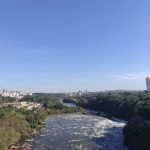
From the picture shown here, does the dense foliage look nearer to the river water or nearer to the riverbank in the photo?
the river water

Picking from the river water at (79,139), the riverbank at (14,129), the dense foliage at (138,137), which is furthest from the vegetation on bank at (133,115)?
the riverbank at (14,129)

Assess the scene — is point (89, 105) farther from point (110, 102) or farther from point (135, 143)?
point (135, 143)

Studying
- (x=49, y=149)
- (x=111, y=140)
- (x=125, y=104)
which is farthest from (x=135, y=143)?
(x=125, y=104)

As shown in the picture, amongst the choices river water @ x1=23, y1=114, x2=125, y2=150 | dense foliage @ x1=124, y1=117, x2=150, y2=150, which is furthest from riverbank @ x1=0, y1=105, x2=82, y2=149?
dense foliage @ x1=124, y1=117, x2=150, y2=150

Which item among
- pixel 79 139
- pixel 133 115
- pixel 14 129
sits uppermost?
pixel 133 115

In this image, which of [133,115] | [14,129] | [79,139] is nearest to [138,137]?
[79,139]

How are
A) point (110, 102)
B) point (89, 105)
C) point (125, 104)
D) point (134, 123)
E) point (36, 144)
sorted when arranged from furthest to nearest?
point (89, 105) → point (110, 102) → point (125, 104) → point (134, 123) → point (36, 144)

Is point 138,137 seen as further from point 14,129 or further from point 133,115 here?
point 133,115

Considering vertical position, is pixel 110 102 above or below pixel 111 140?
above

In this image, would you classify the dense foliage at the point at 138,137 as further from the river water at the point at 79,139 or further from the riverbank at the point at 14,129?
the riverbank at the point at 14,129

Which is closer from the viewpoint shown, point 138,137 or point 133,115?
point 138,137

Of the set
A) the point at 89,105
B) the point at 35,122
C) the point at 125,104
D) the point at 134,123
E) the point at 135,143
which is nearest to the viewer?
the point at 135,143
